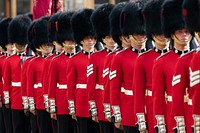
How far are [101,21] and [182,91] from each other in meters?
2.80

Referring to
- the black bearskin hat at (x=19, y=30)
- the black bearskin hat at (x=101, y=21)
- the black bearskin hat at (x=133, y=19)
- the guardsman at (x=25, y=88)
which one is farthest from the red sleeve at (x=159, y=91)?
the black bearskin hat at (x=19, y=30)

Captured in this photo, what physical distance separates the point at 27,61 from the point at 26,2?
54.1ft

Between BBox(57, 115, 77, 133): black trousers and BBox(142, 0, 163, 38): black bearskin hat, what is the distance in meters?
2.60

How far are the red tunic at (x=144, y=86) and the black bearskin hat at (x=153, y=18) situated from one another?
181 mm

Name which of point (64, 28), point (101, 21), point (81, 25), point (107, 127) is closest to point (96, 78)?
point (107, 127)

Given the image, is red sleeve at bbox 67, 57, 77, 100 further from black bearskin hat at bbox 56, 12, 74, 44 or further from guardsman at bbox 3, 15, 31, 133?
guardsman at bbox 3, 15, 31, 133

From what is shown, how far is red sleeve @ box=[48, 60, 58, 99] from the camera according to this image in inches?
400

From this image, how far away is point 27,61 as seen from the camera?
11.3 meters

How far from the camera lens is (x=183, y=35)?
7.19 m

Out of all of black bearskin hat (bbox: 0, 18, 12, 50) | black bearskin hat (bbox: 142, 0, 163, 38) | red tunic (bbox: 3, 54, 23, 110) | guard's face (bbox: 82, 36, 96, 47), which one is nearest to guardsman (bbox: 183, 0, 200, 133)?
black bearskin hat (bbox: 142, 0, 163, 38)

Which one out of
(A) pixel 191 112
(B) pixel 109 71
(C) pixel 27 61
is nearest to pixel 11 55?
(C) pixel 27 61

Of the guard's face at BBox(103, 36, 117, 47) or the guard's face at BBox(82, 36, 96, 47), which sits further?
A: the guard's face at BBox(82, 36, 96, 47)

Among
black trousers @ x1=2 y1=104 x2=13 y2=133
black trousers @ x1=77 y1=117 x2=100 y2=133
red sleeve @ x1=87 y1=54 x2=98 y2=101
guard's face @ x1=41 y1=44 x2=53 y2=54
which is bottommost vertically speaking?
black trousers @ x1=2 y1=104 x2=13 y2=133

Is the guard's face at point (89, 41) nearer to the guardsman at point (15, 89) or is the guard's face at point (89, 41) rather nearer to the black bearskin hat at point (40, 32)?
the black bearskin hat at point (40, 32)
